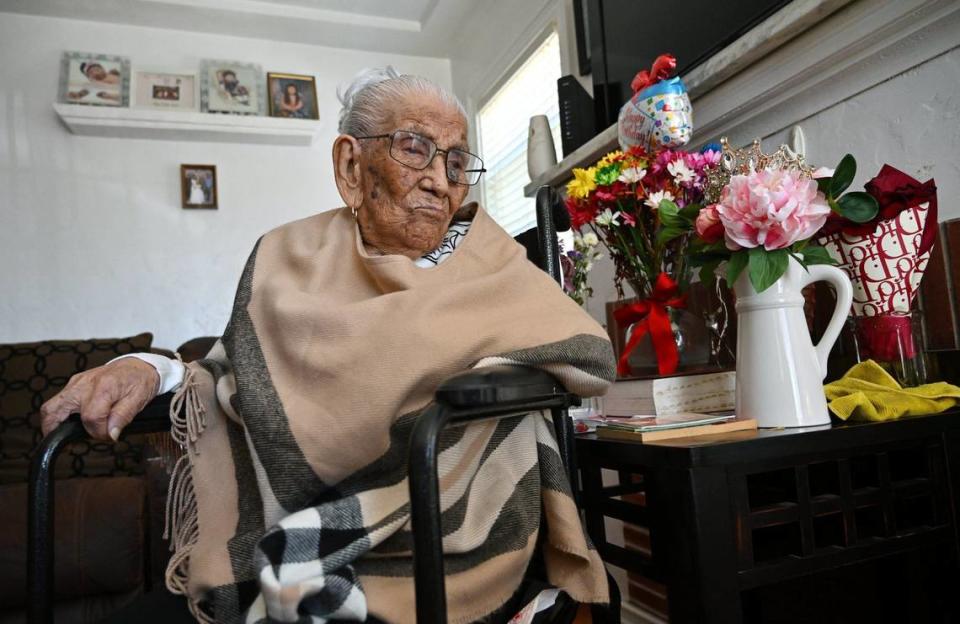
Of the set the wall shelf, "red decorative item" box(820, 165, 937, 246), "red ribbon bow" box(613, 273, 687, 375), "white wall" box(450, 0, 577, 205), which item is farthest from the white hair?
the wall shelf

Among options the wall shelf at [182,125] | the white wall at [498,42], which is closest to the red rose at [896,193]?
the white wall at [498,42]

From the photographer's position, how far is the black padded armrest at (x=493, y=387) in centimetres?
68

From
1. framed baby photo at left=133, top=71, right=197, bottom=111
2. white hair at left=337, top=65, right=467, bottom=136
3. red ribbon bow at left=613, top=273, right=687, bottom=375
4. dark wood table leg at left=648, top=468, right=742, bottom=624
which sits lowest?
dark wood table leg at left=648, top=468, right=742, bottom=624

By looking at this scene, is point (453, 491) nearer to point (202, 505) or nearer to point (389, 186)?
point (202, 505)

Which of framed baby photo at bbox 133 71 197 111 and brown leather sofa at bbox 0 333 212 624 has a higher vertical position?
framed baby photo at bbox 133 71 197 111

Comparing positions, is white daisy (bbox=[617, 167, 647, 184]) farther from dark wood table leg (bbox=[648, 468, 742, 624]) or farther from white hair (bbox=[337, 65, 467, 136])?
dark wood table leg (bbox=[648, 468, 742, 624])

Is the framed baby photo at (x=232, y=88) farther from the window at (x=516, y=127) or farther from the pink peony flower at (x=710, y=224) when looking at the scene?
the pink peony flower at (x=710, y=224)

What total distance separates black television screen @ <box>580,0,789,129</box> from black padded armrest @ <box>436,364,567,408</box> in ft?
3.97

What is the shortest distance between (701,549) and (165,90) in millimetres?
3740

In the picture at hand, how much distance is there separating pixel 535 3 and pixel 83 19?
246 cm

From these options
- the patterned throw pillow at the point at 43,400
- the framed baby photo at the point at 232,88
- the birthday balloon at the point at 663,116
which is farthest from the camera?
the framed baby photo at the point at 232,88

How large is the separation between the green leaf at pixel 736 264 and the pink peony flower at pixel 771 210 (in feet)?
0.04

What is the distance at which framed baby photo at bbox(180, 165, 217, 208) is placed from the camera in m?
3.57

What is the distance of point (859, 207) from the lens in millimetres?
1035
